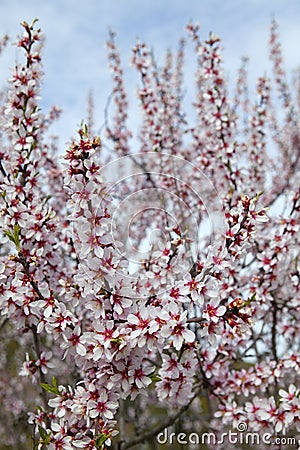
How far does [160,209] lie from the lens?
10.3ft

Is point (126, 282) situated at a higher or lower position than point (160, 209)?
lower

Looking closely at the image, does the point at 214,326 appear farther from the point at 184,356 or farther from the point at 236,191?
the point at 236,191

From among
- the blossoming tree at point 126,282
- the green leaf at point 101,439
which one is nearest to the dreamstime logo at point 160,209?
the blossoming tree at point 126,282

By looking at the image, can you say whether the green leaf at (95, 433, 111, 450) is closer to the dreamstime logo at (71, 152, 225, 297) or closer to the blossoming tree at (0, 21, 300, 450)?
the blossoming tree at (0, 21, 300, 450)

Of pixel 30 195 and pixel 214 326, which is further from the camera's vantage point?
pixel 30 195

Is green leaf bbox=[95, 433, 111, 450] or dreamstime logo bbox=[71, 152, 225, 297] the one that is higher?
dreamstime logo bbox=[71, 152, 225, 297]

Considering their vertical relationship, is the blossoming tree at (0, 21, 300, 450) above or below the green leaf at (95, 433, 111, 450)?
above

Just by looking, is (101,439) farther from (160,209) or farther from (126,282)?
(160,209)

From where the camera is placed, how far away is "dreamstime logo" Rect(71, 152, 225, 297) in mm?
2611

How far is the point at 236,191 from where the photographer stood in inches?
156

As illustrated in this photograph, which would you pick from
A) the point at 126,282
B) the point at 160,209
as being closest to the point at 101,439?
the point at 126,282

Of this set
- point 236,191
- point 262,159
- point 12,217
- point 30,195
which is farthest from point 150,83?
point 12,217

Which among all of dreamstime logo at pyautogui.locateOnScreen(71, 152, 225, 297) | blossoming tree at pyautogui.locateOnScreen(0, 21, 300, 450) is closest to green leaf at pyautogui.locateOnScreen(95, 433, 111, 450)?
blossoming tree at pyautogui.locateOnScreen(0, 21, 300, 450)

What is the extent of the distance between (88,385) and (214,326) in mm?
662
